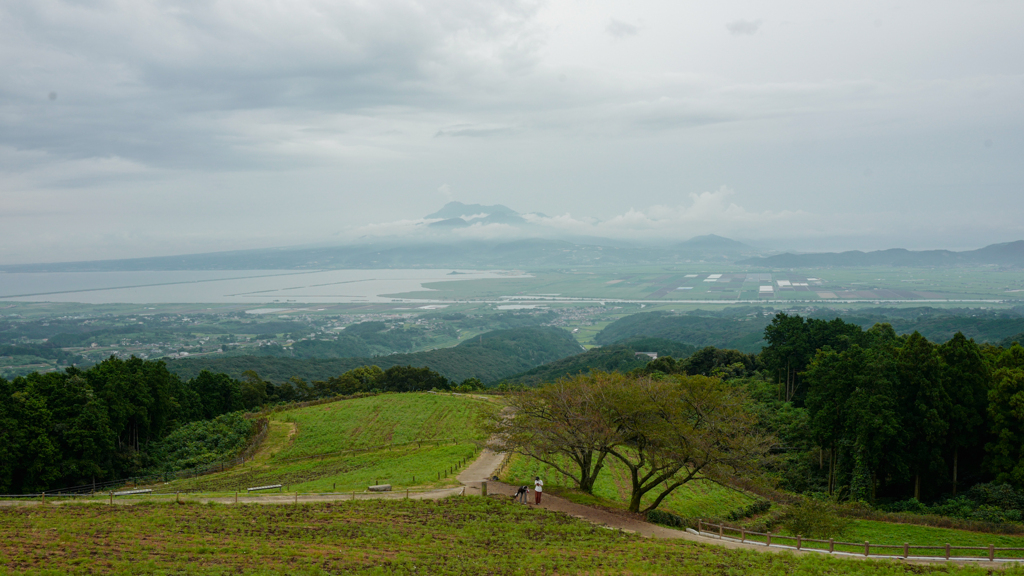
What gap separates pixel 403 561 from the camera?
17.9 metres

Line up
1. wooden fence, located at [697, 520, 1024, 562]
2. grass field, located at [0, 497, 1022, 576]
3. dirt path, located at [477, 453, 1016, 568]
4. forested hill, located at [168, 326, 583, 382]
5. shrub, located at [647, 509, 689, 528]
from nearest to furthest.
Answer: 1. grass field, located at [0, 497, 1022, 576]
2. dirt path, located at [477, 453, 1016, 568]
3. wooden fence, located at [697, 520, 1024, 562]
4. shrub, located at [647, 509, 689, 528]
5. forested hill, located at [168, 326, 583, 382]

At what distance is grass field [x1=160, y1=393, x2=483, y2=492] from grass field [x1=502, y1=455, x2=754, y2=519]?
13.4ft

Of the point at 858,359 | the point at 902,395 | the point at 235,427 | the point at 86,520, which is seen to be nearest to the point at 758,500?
the point at 902,395

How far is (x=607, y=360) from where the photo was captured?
358 feet

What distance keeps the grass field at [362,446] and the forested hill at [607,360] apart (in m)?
42.8

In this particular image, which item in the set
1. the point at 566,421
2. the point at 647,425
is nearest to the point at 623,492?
the point at 566,421

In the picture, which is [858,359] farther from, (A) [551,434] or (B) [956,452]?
(A) [551,434]

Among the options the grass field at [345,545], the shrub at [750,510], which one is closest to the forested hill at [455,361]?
the grass field at [345,545]

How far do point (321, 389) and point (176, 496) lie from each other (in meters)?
53.1

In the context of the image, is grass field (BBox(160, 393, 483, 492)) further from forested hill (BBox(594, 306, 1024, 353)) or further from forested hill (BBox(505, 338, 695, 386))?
forested hill (BBox(594, 306, 1024, 353))

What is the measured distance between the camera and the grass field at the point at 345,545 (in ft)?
55.8

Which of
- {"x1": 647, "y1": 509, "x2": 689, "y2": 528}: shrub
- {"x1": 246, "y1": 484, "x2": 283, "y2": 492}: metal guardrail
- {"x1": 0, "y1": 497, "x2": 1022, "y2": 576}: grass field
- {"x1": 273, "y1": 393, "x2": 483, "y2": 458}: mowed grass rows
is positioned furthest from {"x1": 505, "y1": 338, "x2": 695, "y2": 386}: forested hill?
{"x1": 0, "y1": 497, "x2": 1022, "y2": 576}: grass field

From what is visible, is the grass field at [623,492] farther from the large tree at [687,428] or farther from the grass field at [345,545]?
the grass field at [345,545]

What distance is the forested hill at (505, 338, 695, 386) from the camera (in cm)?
10150
